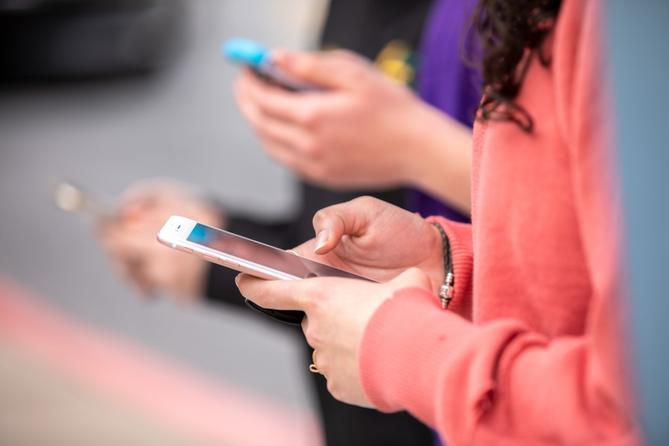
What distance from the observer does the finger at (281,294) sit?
313mm

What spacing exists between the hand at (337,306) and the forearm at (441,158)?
0.79 feet

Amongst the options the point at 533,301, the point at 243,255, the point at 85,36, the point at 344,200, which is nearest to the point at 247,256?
the point at 243,255

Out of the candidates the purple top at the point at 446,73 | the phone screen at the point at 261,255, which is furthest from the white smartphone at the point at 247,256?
the purple top at the point at 446,73

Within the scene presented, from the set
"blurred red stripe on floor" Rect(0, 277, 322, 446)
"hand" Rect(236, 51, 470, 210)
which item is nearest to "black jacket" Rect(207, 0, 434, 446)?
"hand" Rect(236, 51, 470, 210)

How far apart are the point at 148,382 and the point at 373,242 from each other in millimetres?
1121

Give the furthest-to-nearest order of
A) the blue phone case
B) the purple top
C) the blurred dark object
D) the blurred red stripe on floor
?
the blurred dark object
the blurred red stripe on floor
the blue phone case
the purple top

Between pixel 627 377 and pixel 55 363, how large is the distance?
4.12 feet

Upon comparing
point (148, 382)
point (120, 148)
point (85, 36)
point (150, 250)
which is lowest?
point (148, 382)

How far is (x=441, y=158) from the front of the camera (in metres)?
0.59

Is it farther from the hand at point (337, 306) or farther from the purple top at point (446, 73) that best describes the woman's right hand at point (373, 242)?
the purple top at point (446, 73)

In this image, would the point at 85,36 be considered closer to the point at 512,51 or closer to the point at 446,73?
the point at 446,73

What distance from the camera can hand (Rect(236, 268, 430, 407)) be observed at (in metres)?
0.31

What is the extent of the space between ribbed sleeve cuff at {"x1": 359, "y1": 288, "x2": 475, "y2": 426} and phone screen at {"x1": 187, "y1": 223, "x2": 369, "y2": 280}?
0.09ft

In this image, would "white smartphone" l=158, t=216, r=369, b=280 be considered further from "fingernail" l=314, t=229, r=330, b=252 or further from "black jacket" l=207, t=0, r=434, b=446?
"black jacket" l=207, t=0, r=434, b=446
